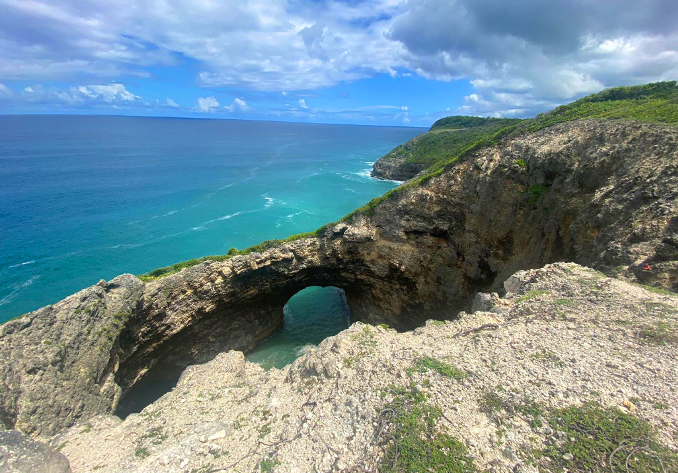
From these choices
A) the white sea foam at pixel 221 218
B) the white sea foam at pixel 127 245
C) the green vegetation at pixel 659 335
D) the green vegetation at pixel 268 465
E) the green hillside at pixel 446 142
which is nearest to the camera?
the green vegetation at pixel 268 465

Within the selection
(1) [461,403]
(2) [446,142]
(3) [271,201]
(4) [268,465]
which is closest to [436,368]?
(1) [461,403]

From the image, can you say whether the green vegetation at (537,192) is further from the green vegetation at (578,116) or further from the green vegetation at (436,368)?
the green vegetation at (436,368)

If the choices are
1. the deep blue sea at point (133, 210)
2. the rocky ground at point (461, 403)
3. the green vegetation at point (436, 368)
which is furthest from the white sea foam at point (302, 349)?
the green vegetation at point (436, 368)

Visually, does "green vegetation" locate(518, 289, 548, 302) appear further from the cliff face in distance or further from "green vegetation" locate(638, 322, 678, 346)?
the cliff face in distance

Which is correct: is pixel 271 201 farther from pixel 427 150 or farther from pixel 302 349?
pixel 427 150

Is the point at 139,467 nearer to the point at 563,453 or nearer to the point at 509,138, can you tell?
the point at 563,453

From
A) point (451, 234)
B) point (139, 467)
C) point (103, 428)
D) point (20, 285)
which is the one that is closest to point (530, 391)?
point (139, 467)

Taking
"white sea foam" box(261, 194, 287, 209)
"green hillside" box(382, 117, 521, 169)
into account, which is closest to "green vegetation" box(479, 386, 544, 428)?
"white sea foam" box(261, 194, 287, 209)
